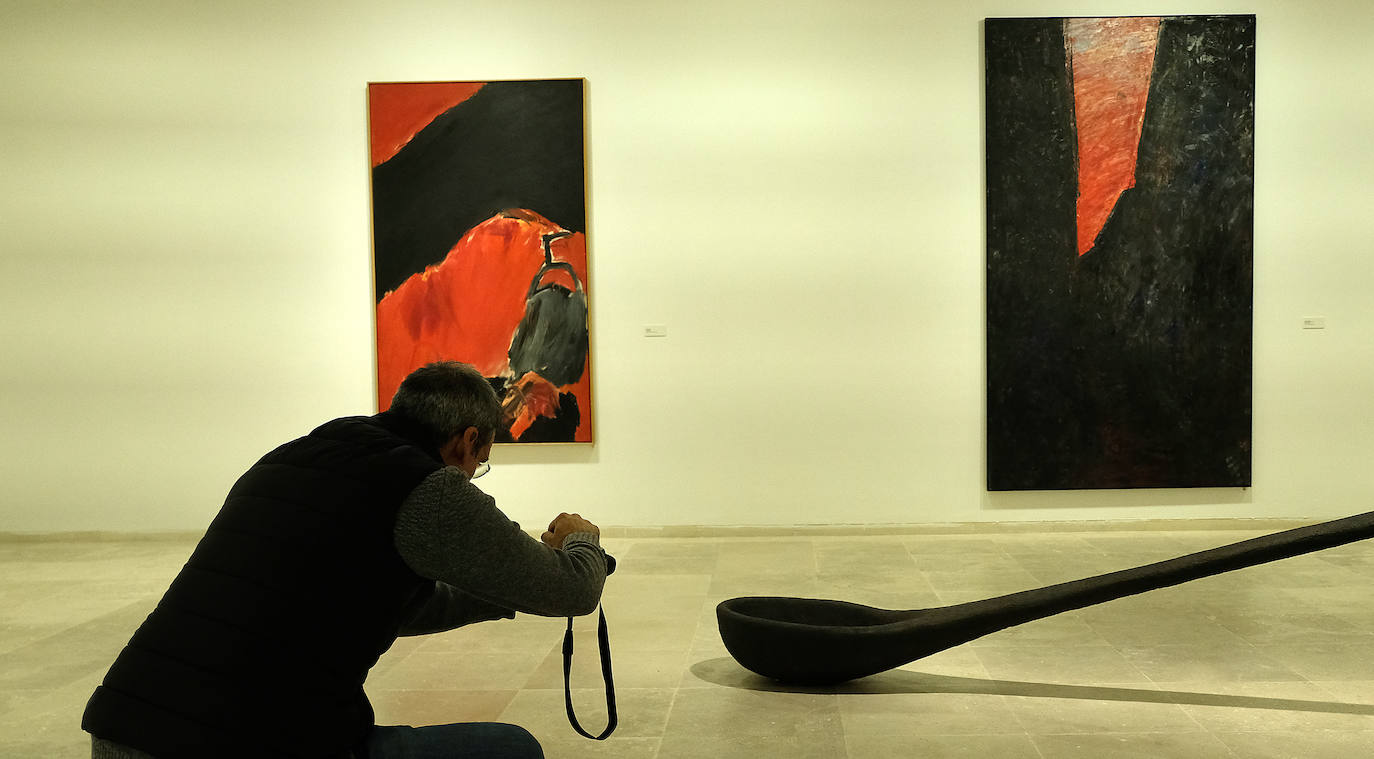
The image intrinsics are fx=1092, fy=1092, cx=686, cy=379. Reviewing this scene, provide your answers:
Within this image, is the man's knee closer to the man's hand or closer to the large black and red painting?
the man's hand

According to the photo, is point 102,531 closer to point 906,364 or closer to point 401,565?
point 906,364

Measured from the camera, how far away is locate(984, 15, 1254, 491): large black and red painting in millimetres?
6324

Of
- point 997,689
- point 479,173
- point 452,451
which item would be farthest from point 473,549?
point 479,173

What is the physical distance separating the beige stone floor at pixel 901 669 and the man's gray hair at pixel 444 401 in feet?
5.06

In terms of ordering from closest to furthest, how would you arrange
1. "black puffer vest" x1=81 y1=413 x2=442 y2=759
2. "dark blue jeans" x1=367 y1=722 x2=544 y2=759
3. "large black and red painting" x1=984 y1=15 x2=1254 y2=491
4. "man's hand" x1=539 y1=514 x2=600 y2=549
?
"black puffer vest" x1=81 y1=413 x2=442 y2=759 < "dark blue jeans" x1=367 y1=722 x2=544 y2=759 < "man's hand" x1=539 y1=514 x2=600 y2=549 < "large black and red painting" x1=984 y1=15 x2=1254 y2=491

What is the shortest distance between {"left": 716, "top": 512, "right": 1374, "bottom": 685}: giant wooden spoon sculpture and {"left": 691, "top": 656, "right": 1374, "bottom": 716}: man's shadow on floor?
0.07m

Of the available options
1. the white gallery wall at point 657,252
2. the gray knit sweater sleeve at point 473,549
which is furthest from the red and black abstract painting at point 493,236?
the gray knit sweater sleeve at point 473,549

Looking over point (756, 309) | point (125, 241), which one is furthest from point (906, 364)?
point (125, 241)

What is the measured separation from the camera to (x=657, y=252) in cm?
653

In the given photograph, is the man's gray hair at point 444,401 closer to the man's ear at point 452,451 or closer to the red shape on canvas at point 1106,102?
the man's ear at point 452,451

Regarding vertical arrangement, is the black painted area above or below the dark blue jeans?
above

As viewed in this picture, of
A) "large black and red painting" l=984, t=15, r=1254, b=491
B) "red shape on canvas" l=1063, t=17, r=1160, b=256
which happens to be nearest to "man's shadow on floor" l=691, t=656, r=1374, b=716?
"large black and red painting" l=984, t=15, r=1254, b=491

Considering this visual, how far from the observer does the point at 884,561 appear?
5758 mm

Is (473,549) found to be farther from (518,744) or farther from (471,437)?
(518,744)
